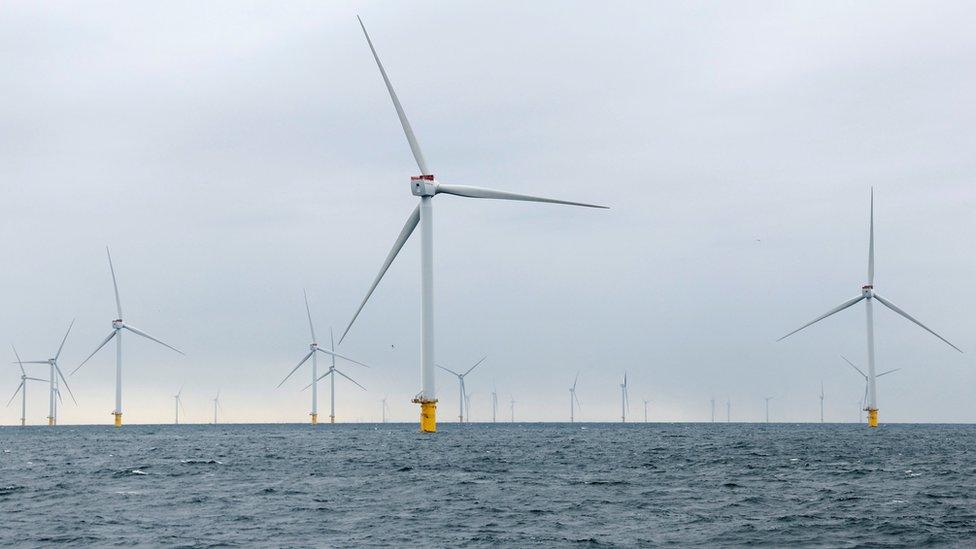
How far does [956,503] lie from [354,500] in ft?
99.2

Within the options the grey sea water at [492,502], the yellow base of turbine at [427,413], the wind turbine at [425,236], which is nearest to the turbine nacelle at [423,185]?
the wind turbine at [425,236]

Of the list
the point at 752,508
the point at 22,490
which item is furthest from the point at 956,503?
the point at 22,490

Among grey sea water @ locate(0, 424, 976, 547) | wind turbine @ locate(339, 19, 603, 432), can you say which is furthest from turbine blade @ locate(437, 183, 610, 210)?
grey sea water @ locate(0, 424, 976, 547)

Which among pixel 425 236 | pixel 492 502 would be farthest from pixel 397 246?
pixel 492 502

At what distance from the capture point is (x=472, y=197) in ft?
401

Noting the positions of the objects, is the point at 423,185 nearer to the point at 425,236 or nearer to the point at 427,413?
the point at 425,236

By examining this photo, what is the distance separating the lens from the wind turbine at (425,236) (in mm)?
114750

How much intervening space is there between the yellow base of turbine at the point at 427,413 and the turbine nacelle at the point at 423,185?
74.8 ft

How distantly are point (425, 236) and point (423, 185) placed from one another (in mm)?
6033

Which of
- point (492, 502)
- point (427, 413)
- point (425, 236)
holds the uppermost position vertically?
point (425, 236)

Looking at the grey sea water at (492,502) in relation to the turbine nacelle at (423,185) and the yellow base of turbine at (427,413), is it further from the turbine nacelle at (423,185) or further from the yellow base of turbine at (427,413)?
the turbine nacelle at (423,185)

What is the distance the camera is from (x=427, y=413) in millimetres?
124062

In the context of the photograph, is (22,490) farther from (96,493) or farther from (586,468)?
(586,468)

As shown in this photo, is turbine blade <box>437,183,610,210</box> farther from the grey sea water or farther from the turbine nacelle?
the grey sea water
